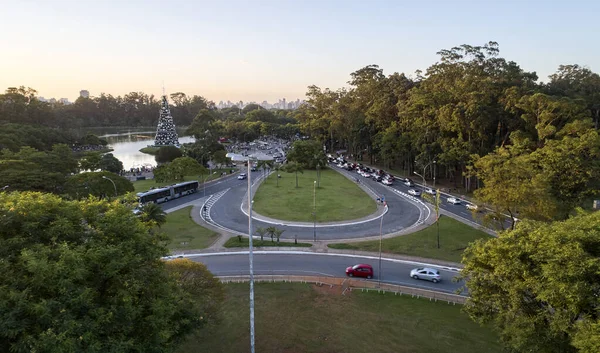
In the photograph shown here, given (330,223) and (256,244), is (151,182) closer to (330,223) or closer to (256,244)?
Answer: (256,244)

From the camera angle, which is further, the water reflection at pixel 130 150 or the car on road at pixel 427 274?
the water reflection at pixel 130 150

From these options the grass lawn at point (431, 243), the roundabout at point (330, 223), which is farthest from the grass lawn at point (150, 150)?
the grass lawn at point (431, 243)

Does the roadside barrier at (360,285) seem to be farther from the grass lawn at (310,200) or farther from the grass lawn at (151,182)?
the grass lawn at (151,182)

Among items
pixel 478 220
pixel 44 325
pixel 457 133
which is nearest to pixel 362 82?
pixel 457 133

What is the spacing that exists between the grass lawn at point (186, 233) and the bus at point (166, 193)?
681cm

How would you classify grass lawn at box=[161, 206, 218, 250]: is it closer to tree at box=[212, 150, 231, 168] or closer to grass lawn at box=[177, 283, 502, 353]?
grass lawn at box=[177, 283, 502, 353]

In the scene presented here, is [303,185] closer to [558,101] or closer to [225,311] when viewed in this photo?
[558,101]

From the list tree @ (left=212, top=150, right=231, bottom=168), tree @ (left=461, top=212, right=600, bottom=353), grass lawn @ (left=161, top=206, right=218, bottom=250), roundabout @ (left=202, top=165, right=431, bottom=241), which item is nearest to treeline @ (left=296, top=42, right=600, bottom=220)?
roundabout @ (left=202, top=165, right=431, bottom=241)

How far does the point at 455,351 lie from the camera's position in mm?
20062

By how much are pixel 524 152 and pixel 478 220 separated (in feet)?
37.1

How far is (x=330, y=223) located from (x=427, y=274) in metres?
17.0

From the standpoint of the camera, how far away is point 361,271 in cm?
2994

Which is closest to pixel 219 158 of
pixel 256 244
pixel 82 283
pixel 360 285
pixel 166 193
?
pixel 166 193

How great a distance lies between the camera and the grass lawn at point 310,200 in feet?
160
